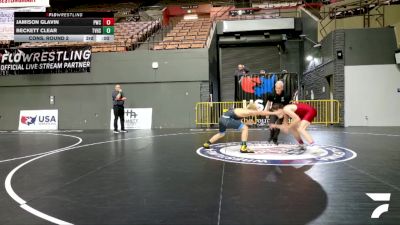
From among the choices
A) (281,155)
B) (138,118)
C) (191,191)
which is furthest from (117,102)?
(191,191)

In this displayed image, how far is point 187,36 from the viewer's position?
762 inches

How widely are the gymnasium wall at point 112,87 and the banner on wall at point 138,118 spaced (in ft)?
0.81

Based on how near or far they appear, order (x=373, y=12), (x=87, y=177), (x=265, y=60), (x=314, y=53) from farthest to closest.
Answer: (x=265, y=60) < (x=314, y=53) < (x=373, y=12) < (x=87, y=177)

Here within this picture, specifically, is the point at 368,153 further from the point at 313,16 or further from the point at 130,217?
the point at 313,16

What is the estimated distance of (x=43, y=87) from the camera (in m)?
17.4

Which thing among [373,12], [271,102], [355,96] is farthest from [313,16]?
[271,102]

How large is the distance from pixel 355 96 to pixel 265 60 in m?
8.37

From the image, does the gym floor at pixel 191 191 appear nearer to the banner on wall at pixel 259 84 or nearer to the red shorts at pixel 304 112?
the red shorts at pixel 304 112

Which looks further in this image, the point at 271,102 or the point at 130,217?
the point at 271,102

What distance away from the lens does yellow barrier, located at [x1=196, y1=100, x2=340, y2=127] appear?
15195 mm

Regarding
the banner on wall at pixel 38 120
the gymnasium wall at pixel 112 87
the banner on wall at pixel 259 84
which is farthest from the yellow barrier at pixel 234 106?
the banner on wall at pixel 38 120
